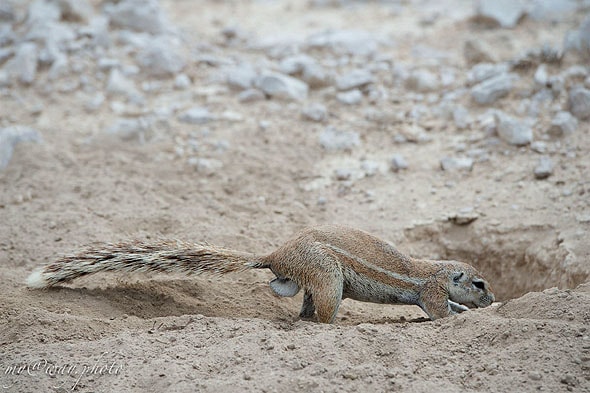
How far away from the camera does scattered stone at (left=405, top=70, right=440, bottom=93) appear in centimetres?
818

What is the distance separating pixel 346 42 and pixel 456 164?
314 centimetres

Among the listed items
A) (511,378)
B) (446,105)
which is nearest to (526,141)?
(446,105)

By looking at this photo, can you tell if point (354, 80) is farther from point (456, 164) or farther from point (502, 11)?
point (502, 11)

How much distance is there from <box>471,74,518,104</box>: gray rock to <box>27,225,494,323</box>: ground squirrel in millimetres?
3240

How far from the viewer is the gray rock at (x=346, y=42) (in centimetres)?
916

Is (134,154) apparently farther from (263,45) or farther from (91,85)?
(263,45)

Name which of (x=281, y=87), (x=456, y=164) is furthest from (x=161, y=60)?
(x=456, y=164)

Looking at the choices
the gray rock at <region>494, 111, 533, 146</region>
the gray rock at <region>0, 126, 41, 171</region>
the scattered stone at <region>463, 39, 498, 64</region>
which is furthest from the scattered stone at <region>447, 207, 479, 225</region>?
the gray rock at <region>0, 126, 41, 171</region>

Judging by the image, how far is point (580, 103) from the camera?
7020mm

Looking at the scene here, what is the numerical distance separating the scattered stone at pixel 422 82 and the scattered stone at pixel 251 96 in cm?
176

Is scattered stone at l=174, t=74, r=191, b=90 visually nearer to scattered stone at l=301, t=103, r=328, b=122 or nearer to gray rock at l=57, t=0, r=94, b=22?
scattered stone at l=301, t=103, r=328, b=122

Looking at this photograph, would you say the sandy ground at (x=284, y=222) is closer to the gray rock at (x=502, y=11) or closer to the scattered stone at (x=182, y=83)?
the scattered stone at (x=182, y=83)

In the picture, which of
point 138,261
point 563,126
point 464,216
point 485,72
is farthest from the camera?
point 485,72

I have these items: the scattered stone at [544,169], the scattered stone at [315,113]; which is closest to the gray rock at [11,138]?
the scattered stone at [315,113]
